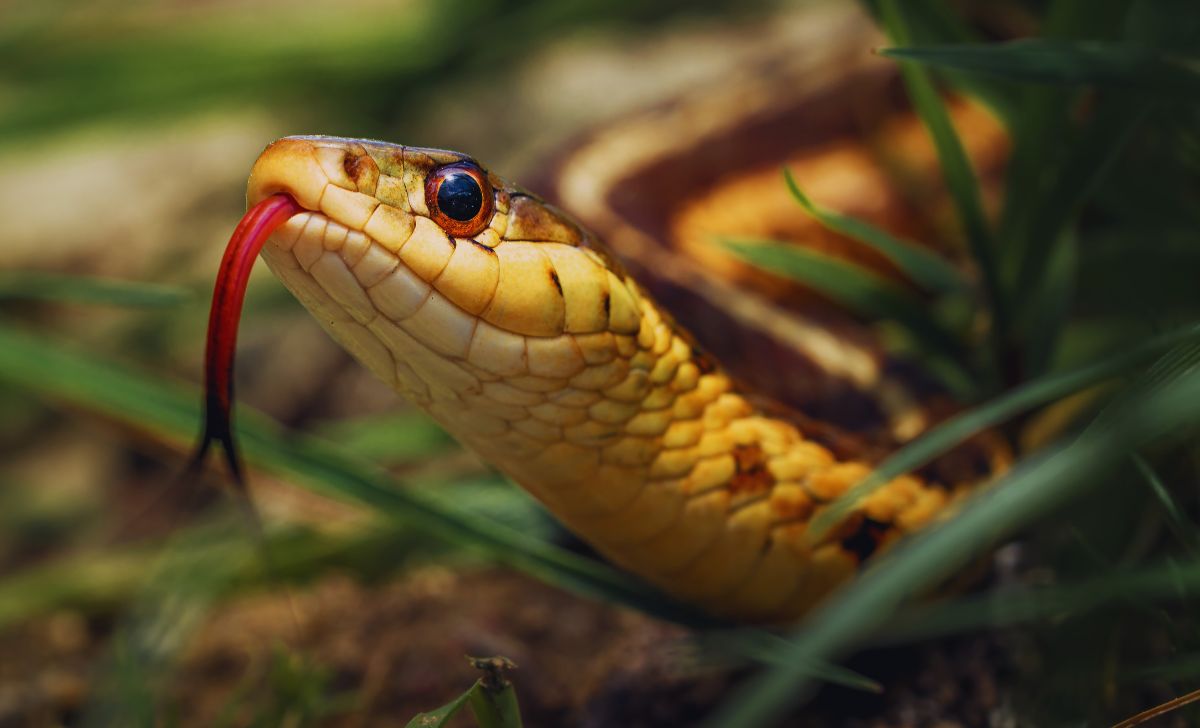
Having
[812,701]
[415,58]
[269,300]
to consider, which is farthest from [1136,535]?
[415,58]

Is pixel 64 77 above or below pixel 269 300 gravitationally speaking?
above

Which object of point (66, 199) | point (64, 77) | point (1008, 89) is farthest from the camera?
point (66, 199)

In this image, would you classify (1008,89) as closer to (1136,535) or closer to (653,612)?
(1136,535)

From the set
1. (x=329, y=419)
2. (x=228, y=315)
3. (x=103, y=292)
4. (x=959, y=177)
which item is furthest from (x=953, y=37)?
(x=329, y=419)

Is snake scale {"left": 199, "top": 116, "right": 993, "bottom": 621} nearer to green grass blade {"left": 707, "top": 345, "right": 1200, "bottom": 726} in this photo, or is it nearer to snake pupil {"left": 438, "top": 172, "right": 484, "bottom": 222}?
snake pupil {"left": 438, "top": 172, "right": 484, "bottom": 222}

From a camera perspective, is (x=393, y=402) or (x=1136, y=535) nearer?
(x=1136, y=535)

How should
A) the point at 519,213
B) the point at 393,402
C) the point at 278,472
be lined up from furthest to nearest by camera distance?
the point at 393,402, the point at 278,472, the point at 519,213

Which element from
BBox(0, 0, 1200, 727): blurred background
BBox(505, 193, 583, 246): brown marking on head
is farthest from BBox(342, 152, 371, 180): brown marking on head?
BBox(0, 0, 1200, 727): blurred background

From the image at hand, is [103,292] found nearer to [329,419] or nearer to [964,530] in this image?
[964,530]
